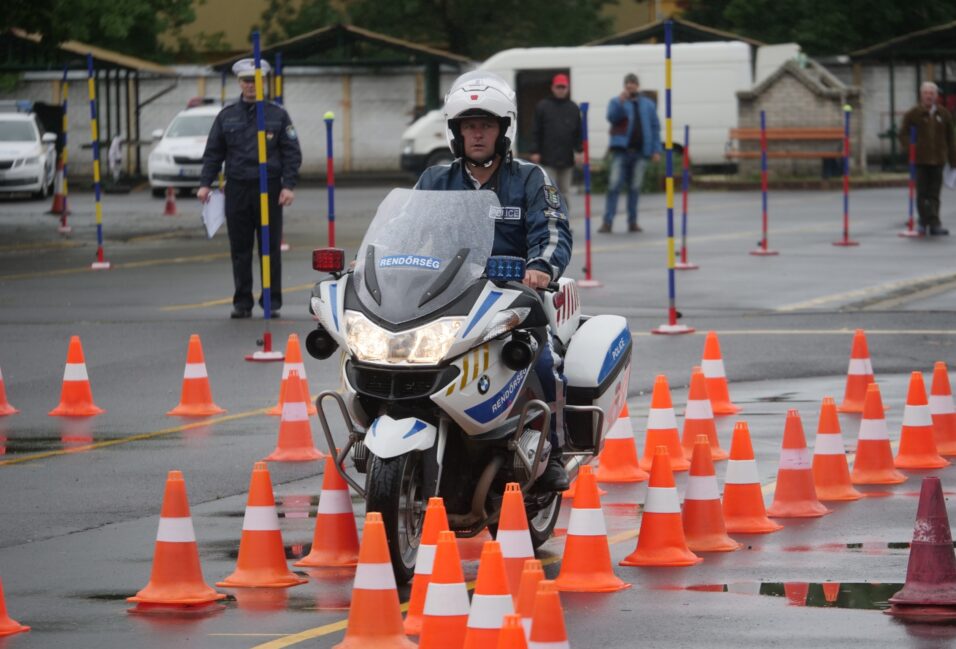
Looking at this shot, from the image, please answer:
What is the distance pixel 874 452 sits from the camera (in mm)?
10500

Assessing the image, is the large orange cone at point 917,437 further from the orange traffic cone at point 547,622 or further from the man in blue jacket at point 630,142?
the man in blue jacket at point 630,142

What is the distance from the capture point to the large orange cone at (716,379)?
12789 mm

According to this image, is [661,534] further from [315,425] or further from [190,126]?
[190,126]

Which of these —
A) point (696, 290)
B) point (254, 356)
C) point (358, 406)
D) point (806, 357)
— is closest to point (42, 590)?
point (358, 406)

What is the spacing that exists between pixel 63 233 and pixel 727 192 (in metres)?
15.0

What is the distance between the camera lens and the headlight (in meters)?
7.96

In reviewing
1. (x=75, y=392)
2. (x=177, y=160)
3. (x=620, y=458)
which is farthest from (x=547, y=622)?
(x=177, y=160)

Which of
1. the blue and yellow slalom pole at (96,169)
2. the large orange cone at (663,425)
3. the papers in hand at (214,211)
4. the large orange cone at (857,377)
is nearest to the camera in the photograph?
the large orange cone at (663,425)

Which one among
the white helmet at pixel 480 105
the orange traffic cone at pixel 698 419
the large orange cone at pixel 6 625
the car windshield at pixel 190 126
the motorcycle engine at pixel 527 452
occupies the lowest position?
the large orange cone at pixel 6 625

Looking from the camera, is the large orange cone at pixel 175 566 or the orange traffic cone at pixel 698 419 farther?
the orange traffic cone at pixel 698 419

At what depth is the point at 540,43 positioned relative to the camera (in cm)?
5722

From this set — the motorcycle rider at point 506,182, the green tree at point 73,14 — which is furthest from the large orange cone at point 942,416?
the green tree at point 73,14

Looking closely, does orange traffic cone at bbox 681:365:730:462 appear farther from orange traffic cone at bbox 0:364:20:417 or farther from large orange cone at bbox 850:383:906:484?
orange traffic cone at bbox 0:364:20:417

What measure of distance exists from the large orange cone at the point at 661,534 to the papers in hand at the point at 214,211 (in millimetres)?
10349
